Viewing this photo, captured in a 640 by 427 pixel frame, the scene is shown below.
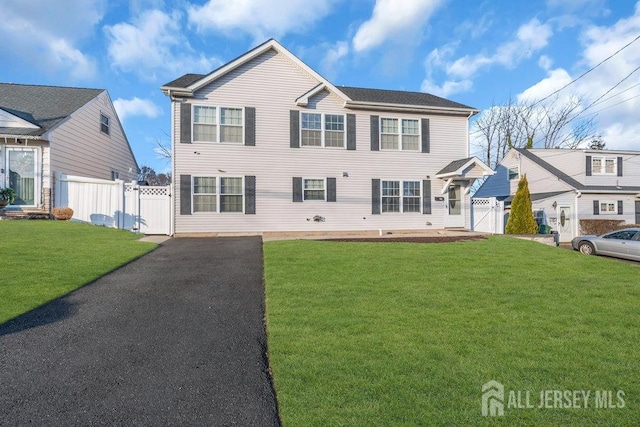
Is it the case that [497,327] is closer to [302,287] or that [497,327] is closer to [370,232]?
[302,287]

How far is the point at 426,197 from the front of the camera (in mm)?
15938

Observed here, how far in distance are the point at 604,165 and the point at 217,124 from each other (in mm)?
26413

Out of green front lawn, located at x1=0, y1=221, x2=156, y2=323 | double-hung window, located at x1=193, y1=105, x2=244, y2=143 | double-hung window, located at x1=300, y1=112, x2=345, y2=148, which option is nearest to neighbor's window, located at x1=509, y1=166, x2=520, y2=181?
double-hung window, located at x1=300, y1=112, x2=345, y2=148

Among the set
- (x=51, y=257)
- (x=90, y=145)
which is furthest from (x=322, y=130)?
(x=90, y=145)

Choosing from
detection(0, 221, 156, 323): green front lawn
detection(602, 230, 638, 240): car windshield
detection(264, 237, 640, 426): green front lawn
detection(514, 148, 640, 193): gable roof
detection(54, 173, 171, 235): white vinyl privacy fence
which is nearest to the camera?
detection(264, 237, 640, 426): green front lawn

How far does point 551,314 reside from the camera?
15.1 ft

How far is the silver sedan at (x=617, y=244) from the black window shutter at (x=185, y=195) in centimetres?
1663

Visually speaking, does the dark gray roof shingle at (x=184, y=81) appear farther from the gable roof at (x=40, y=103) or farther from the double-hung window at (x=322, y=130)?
the gable roof at (x=40, y=103)

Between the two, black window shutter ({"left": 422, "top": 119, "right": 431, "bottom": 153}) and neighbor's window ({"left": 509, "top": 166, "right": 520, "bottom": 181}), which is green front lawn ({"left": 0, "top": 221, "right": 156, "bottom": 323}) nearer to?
black window shutter ({"left": 422, "top": 119, "right": 431, "bottom": 153})

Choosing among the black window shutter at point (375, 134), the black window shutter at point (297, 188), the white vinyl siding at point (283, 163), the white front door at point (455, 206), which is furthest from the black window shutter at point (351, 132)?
the white front door at point (455, 206)

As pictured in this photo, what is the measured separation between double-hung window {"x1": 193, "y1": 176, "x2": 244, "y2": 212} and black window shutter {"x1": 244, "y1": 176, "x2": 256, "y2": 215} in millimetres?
177

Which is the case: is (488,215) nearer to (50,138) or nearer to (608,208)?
(608,208)

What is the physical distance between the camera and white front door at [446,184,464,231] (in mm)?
16203

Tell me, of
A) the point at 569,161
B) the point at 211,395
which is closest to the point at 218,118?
the point at 211,395
